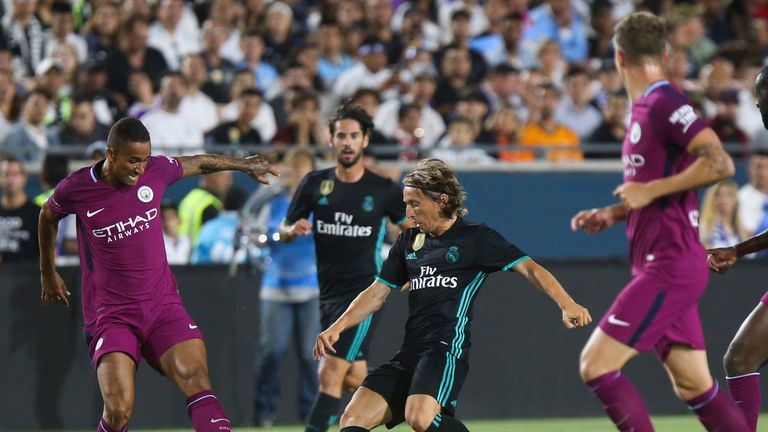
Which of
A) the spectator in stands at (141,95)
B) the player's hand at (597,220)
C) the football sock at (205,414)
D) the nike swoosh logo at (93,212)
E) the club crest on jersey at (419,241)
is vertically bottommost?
the football sock at (205,414)

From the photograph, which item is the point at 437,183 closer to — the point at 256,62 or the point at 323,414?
the point at 323,414

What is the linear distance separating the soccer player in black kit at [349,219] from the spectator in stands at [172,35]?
6525 millimetres

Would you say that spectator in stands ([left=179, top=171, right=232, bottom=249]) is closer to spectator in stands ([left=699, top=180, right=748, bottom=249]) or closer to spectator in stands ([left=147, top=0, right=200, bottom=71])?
spectator in stands ([left=147, top=0, right=200, bottom=71])

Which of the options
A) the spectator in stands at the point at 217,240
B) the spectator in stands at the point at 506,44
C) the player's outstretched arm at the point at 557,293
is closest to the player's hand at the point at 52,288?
the player's outstretched arm at the point at 557,293

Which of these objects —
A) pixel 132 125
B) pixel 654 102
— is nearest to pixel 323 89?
pixel 132 125

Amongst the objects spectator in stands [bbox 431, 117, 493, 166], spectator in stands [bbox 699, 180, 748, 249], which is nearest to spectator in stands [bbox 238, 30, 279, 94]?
spectator in stands [bbox 431, 117, 493, 166]

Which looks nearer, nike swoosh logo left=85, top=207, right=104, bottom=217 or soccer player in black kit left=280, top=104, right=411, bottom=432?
→ nike swoosh logo left=85, top=207, right=104, bottom=217

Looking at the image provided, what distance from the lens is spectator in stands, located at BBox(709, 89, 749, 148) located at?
14477mm

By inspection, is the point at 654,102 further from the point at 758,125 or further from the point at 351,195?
the point at 758,125

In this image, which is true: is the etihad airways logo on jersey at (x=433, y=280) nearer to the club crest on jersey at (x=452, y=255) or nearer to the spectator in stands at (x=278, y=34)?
the club crest on jersey at (x=452, y=255)

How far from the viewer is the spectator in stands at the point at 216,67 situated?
48.4 feet

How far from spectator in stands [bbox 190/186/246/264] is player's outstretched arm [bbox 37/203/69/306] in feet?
12.8

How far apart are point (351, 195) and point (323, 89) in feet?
19.7

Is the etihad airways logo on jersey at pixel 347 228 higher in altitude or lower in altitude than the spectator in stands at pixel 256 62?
lower
